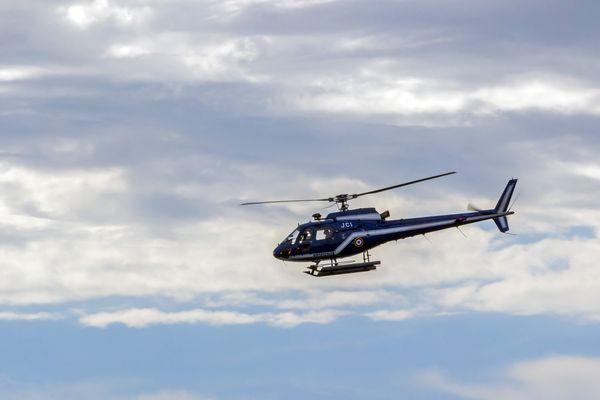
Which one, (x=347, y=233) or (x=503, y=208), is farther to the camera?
(x=503, y=208)

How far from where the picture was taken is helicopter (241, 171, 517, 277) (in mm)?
125688

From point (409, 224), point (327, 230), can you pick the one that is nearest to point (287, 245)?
point (327, 230)

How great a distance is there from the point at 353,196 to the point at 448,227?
11.6 metres

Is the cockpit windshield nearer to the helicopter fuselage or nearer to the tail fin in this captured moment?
the helicopter fuselage

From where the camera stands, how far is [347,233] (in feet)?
416

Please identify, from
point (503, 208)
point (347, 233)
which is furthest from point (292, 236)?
point (503, 208)

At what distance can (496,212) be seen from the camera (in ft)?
447

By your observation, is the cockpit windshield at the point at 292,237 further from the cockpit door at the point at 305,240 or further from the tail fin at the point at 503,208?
the tail fin at the point at 503,208

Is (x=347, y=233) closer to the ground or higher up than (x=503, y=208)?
closer to the ground

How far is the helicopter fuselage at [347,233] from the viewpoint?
12600cm

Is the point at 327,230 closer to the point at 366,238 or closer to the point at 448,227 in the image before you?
the point at 366,238

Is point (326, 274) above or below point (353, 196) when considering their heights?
below

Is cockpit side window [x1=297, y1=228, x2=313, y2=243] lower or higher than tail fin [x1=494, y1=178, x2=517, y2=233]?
lower

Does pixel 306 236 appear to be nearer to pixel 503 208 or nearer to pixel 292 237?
pixel 292 237
